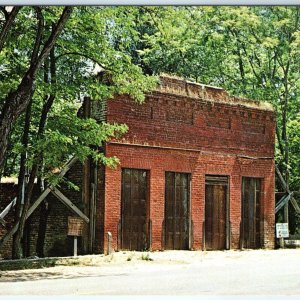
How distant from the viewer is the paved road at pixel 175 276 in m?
10.7

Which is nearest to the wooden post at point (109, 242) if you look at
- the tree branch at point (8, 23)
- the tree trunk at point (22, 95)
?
the tree trunk at point (22, 95)

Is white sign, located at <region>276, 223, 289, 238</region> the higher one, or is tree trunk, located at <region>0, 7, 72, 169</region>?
tree trunk, located at <region>0, 7, 72, 169</region>

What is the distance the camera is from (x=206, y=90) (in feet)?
48.7

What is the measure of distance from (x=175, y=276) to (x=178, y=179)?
4.05 m

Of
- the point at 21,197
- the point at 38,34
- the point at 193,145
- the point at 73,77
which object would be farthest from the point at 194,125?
the point at 38,34

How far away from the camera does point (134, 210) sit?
48.4ft

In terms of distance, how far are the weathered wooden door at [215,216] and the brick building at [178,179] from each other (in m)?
0.02

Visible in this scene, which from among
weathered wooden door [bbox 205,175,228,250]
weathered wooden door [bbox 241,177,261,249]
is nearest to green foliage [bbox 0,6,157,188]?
weathered wooden door [bbox 205,175,228,250]

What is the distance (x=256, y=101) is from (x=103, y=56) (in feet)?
8.54

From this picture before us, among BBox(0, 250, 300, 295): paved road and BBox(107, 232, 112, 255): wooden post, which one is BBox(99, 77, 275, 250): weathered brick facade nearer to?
BBox(107, 232, 112, 255): wooden post

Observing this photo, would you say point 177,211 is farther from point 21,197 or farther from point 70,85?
point 70,85

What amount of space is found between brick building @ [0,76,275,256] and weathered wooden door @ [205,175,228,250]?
17 millimetres

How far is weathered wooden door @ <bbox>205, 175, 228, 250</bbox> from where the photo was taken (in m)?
15.0

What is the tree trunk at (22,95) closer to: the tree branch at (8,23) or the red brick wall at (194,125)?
the tree branch at (8,23)
